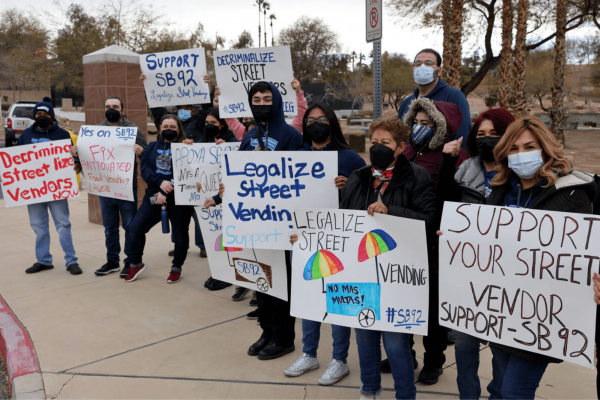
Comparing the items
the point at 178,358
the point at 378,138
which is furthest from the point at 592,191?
the point at 178,358

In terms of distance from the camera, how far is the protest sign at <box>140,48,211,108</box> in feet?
20.9

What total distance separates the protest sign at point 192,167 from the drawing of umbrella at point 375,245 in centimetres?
257

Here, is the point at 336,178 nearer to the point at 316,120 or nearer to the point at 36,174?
the point at 316,120

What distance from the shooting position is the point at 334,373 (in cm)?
374

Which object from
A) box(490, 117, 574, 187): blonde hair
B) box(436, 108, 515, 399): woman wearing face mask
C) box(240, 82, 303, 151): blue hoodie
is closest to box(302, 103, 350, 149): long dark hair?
box(240, 82, 303, 151): blue hoodie

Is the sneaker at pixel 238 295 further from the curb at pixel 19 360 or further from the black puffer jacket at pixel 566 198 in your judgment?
the black puffer jacket at pixel 566 198

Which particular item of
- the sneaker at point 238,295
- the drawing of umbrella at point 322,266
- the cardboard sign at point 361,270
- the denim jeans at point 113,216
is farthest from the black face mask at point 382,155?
the denim jeans at point 113,216

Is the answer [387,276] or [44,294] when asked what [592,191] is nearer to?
[387,276]

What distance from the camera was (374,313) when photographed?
3184 mm

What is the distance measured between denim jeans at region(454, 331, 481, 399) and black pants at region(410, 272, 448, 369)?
0.41m

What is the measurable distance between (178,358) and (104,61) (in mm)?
6236

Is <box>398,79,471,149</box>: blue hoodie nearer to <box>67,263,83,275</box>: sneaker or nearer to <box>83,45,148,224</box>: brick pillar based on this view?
<box>67,263,83,275</box>: sneaker

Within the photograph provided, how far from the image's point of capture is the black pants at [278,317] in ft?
13.7

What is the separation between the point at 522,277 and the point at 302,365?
72.4 inches
